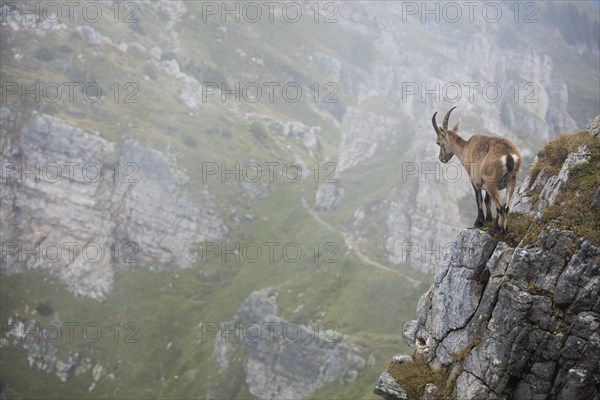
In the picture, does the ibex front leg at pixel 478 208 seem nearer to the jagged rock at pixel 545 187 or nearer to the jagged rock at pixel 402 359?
the jagged rock at pixel 545 187

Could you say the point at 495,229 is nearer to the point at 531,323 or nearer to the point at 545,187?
the point at 545,187

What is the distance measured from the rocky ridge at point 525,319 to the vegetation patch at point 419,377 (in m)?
0.23

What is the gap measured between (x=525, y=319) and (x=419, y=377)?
567cm

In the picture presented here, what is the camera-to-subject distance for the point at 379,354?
9394 cm

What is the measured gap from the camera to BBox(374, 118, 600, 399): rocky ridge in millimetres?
17000

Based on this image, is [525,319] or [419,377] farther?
[419,377]

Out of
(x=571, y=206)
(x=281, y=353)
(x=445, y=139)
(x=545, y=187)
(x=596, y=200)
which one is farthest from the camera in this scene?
(x=281, y=353)

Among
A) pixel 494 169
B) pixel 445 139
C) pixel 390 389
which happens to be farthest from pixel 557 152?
pixel 390 389

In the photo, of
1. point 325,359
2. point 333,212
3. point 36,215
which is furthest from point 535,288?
point 36,215

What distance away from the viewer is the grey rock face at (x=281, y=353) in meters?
99.0

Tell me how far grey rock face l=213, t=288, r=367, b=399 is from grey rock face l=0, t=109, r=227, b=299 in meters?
36.4

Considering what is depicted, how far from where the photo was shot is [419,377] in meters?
21.7

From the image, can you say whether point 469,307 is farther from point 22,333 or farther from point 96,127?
point 96,127

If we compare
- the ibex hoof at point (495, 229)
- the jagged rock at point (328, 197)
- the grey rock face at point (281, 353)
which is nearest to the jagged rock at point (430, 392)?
the ibex hoof at point (495, 229)
